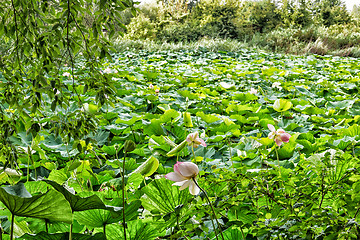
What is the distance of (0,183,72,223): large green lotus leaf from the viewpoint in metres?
0.50

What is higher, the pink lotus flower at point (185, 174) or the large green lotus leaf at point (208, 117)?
the pink lotus flower at point (185, 174)

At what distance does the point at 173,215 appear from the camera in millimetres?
708

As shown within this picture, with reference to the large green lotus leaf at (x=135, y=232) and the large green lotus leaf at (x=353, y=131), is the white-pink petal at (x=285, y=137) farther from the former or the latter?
the large green lotus leaf at (x=353, y=131)

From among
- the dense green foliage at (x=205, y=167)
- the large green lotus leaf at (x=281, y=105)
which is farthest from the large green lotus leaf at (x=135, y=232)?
the large green lotus leaf at (x=281, y=105)

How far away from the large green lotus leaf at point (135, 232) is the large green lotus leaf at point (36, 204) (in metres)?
0.20

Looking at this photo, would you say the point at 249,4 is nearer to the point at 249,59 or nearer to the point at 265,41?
the point at 265,41

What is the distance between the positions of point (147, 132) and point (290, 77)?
3025 mm

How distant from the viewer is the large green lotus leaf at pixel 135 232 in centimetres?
71

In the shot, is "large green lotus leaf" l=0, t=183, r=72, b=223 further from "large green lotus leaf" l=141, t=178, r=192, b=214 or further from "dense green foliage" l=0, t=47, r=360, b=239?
"large green lotus leaf" l=141, t=178, r=192, b=214

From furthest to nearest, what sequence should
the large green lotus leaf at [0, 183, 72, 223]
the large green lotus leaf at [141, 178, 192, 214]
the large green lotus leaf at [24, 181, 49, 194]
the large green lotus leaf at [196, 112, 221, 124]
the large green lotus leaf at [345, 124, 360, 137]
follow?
the large green lotus leaf at [196, 112, 221, 124]
the large green lotus leaf at [345, 124, 360, 137]
the large green lotus leaf at [24, 181, 49, 194]
the large green lotus leaf at [141, 178, 192, 214]
the large green lotus leaf at [0, 183, 72, 223]

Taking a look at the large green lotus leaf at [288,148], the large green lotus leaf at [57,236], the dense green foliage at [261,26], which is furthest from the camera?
the dense green foliage at [261,26]

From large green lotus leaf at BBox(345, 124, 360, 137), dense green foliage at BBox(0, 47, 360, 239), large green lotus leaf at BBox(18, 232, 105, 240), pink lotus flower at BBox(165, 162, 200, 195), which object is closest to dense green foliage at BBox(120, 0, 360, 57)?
dense green foliage at BBox(0, 47, 360, 239)

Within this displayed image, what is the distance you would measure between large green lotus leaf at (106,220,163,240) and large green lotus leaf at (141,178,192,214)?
48mm

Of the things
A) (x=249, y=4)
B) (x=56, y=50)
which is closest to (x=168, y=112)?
(x=56, y=50)
